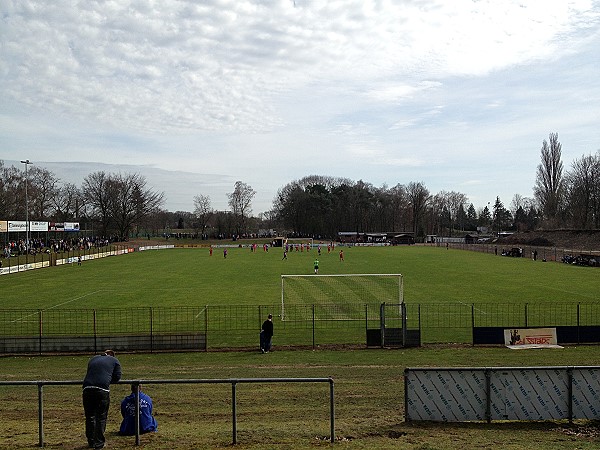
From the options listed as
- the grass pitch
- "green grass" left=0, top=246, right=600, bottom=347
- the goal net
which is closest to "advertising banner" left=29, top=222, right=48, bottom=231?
"green grass" left=0, top=246, right=600, bottom=347

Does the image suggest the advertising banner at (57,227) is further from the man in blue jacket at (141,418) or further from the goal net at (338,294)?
the man in blue jacket at (141,418)

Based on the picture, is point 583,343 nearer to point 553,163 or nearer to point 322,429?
point 322,429

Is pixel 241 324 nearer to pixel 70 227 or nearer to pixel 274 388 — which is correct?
pixel 274 388

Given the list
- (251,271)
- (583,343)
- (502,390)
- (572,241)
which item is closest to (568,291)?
(583,343)

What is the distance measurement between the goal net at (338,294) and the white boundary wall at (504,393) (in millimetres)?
17934

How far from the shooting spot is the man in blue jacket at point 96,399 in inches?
363

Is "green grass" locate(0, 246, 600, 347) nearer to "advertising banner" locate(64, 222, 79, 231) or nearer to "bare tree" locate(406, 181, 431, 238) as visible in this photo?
"advertising banner" locate(64, 222, 79, 231)

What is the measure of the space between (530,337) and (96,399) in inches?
765

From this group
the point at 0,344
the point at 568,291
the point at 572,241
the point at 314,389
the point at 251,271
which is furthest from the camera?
the point at 572,241

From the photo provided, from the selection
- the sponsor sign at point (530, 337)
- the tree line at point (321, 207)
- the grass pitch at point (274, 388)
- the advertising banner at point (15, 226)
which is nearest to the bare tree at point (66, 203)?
the tree line at point (321, 207)

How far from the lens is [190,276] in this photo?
53719 millimetres

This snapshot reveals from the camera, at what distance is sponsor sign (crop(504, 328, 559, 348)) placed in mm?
23734

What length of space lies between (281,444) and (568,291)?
1447 inches

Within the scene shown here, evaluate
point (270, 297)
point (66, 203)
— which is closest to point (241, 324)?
point (270, 297)
